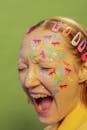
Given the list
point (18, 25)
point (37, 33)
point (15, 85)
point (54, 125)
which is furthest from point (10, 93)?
point (37, 33)

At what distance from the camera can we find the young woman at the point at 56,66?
766 mm

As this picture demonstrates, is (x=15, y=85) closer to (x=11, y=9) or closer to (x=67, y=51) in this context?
(x=11, y=9)

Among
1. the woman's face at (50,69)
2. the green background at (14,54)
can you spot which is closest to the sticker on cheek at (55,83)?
the woman's face at (50,69)

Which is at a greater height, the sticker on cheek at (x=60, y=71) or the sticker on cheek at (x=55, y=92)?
the sticker on cheek at (x=60, y=71)

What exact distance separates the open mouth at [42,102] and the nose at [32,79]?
3 centimetres

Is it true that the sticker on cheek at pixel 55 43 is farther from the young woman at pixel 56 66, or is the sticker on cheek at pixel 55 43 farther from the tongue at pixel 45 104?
the tongue at pixel 45 104

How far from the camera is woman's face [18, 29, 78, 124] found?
77cm

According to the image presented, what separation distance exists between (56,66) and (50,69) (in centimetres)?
2

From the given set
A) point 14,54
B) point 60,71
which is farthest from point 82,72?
point 14,54

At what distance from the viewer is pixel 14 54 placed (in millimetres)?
1215

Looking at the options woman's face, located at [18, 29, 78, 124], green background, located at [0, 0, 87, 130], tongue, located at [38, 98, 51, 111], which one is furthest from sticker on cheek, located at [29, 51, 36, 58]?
green background, located at [0, 0, 87, 130]

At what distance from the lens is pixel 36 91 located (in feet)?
2.54

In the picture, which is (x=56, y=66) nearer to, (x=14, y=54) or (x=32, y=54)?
(x=32, y=54)

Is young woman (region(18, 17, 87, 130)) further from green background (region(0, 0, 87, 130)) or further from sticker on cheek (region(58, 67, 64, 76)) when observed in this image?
green background (region(0, 0, 87, 130))
